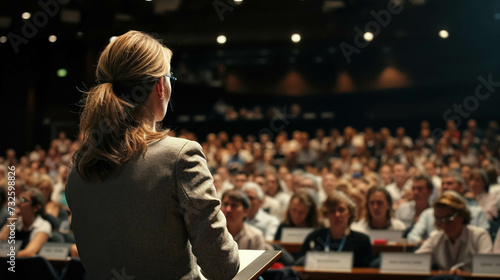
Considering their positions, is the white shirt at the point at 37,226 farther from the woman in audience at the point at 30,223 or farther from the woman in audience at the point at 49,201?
the woman in audience at the point at 49,201

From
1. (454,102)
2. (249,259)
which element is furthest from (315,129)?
(249,259)

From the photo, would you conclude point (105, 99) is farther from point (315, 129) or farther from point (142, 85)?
point (315, 129)

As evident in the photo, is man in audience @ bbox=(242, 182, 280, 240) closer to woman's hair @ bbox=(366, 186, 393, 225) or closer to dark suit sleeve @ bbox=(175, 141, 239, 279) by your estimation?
woman's hair @ bbox=(366, 186, 393, 225)

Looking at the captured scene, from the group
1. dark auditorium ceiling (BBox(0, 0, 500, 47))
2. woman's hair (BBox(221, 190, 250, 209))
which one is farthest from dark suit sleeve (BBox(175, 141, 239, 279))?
dark auditorium ceiling (BBox(0, 0, 500, 47))

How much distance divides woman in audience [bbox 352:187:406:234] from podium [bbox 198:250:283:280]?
4257 mm

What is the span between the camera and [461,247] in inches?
172

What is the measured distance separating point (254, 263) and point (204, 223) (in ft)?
0.51

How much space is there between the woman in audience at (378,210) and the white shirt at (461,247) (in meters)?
0.95

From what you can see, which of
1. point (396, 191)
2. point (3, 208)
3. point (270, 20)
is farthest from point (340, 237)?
point (270, 20)

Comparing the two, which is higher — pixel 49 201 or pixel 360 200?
pixel 360 200

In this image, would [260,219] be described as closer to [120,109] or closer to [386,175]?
[386,175]

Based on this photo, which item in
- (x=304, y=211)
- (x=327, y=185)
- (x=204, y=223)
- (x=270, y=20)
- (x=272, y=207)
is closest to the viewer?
(x=204, y=223)

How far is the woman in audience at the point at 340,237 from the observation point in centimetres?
448

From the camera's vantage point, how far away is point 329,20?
14633mm
